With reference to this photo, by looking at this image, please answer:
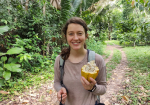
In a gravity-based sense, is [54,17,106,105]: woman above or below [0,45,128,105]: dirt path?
above

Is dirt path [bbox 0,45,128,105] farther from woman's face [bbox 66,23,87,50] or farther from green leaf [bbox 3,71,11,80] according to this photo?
woman's face [bbox 66,23,87,50]

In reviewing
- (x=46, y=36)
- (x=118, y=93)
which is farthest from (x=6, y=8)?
(x=118, y=93)

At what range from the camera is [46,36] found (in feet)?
14.2

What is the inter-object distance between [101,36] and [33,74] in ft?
22.9

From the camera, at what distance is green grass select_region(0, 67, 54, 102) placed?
277 centimetres

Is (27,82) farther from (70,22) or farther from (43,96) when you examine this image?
(70,22)

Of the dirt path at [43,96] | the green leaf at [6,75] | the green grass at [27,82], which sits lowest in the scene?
the dirt path at [43,96]

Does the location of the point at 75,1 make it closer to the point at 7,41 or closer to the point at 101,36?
the point at 101,36

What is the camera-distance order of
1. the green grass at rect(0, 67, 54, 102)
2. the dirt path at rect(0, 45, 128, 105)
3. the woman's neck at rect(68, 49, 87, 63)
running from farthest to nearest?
the green grass at rect(0, 67, 54, 102) < the dirt path at rect(0, 45, 128, 105) < the woman's neck at rect(68, 49, 87, 63)

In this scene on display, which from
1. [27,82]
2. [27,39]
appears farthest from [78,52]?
[27,39]

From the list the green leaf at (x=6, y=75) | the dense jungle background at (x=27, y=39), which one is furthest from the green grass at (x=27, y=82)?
the green leaf at (x=6, y=75)

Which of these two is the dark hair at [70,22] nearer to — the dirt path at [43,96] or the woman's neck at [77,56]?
the woman's neck at [77,56]

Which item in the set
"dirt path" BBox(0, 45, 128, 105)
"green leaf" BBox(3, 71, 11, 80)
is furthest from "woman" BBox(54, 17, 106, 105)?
"green leaf" BBox(3, 71, 11, 80)

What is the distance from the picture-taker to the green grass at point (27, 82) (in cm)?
277
